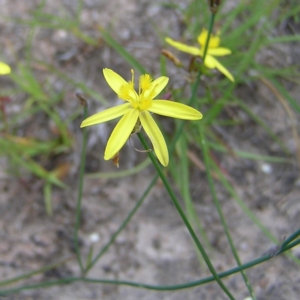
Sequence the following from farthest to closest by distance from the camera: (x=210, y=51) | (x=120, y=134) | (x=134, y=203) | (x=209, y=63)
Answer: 1. (x=134, y=203)
2. (x=210, y=51)
3. (x=209, y=63)
4. (x=120, y=134)

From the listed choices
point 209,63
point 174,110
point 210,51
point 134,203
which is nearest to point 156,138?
point 174,110

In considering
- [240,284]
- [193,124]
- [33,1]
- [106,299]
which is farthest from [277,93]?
[33,1]

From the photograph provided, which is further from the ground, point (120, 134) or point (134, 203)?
point (134, 203)

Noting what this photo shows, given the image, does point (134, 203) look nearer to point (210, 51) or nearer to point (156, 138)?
point (210, 51)

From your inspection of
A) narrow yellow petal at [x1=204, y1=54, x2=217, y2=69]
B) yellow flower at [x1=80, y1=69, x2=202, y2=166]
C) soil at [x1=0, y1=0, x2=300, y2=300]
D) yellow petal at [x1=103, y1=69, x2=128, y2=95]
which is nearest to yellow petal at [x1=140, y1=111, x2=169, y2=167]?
yellow flower at [x1=80, y1=69, x2=202, y2=166]

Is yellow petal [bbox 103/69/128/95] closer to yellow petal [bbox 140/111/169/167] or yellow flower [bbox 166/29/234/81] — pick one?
yellow petal [bbox 140/111/169/167]

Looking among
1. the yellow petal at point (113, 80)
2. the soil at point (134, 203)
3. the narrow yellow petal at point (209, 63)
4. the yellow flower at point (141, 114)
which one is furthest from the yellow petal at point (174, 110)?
the soil at point (134, 203)
